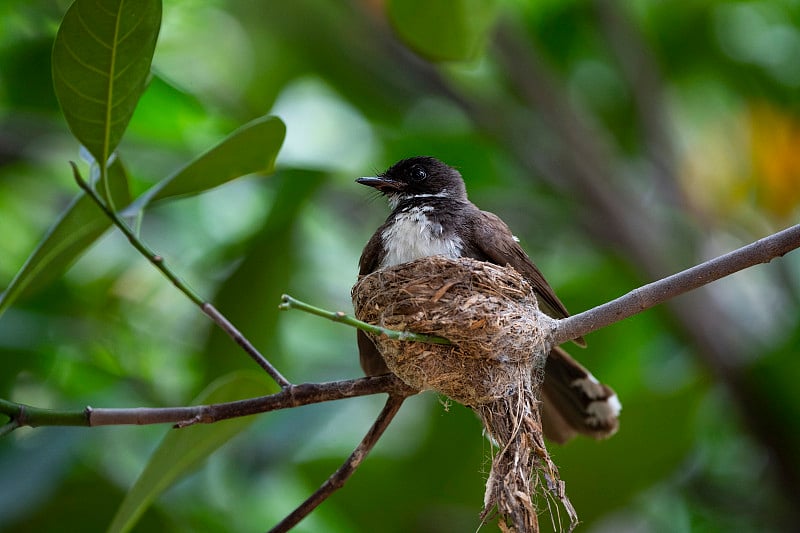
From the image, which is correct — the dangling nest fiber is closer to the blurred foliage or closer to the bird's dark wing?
the bird's dark wing

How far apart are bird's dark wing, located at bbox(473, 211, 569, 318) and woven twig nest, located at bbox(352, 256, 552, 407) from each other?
1.47 feet

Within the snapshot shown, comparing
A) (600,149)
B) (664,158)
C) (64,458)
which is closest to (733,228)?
(664,158)

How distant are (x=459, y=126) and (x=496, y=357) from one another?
317cm

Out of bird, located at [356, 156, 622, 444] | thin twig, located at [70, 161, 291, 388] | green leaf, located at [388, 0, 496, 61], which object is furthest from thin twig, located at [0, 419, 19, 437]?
green leaf, located at [388, 0, 496, 61]

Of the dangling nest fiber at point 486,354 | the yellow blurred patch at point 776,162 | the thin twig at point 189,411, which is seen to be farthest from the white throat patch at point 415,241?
the yellow blurred patch at point 776,162

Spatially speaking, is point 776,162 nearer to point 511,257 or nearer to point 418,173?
point 418,173

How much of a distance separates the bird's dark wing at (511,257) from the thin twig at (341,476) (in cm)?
85

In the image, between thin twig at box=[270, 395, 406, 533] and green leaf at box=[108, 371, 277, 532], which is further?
green leaf at box=[108, 371, 277, 532]

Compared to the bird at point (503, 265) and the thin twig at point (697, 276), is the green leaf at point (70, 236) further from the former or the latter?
the thin twig at point (697, 276)

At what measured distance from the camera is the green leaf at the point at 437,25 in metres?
3.36

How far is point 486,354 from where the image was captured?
8.90ft

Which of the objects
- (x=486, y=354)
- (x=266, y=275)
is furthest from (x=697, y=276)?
(x=266, y=275)

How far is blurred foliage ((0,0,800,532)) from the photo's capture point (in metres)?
4.07

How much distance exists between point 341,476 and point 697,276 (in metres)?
1.07
